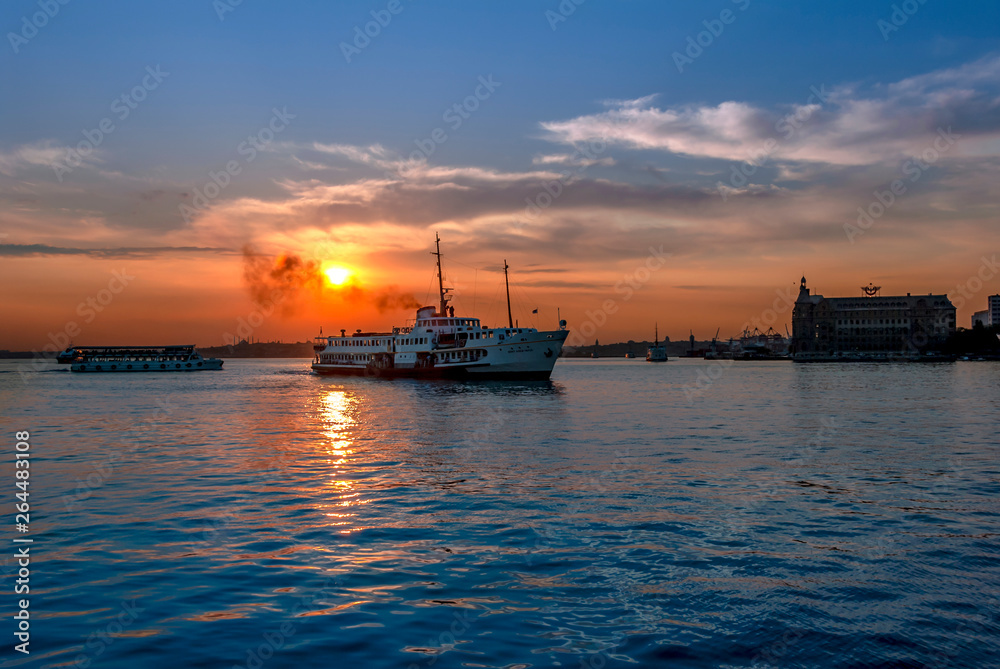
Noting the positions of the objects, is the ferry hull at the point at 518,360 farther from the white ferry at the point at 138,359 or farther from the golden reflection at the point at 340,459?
the white ferry at the point at 138,359

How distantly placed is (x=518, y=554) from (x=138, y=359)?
156 m

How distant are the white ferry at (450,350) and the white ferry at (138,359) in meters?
58.0

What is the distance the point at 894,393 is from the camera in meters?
63.0

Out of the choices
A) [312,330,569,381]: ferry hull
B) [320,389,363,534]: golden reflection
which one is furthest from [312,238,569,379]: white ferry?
[320,389,363,534]: golden reflection

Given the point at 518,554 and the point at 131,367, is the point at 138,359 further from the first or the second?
the point at 518,554

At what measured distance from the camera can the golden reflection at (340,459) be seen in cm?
1573

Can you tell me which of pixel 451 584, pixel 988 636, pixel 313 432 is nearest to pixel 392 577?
pixel 451 584

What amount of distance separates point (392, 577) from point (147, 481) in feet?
43.3

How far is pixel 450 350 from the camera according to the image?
86.4m

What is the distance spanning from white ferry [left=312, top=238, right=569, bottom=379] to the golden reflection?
30074 millimetres

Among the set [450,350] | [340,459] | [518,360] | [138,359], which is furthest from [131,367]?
[340,459]

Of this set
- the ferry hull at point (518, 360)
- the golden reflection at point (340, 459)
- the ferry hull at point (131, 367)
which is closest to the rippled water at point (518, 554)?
the golden reflection at point (340, 459)

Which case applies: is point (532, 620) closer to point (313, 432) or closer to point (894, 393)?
point (313, 432)

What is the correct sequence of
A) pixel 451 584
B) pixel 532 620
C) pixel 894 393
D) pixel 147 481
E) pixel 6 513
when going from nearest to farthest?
pixel 532 620 → pixel 451 584 → pixel 6 513 → pixel 147 481 → pixel 894 393
